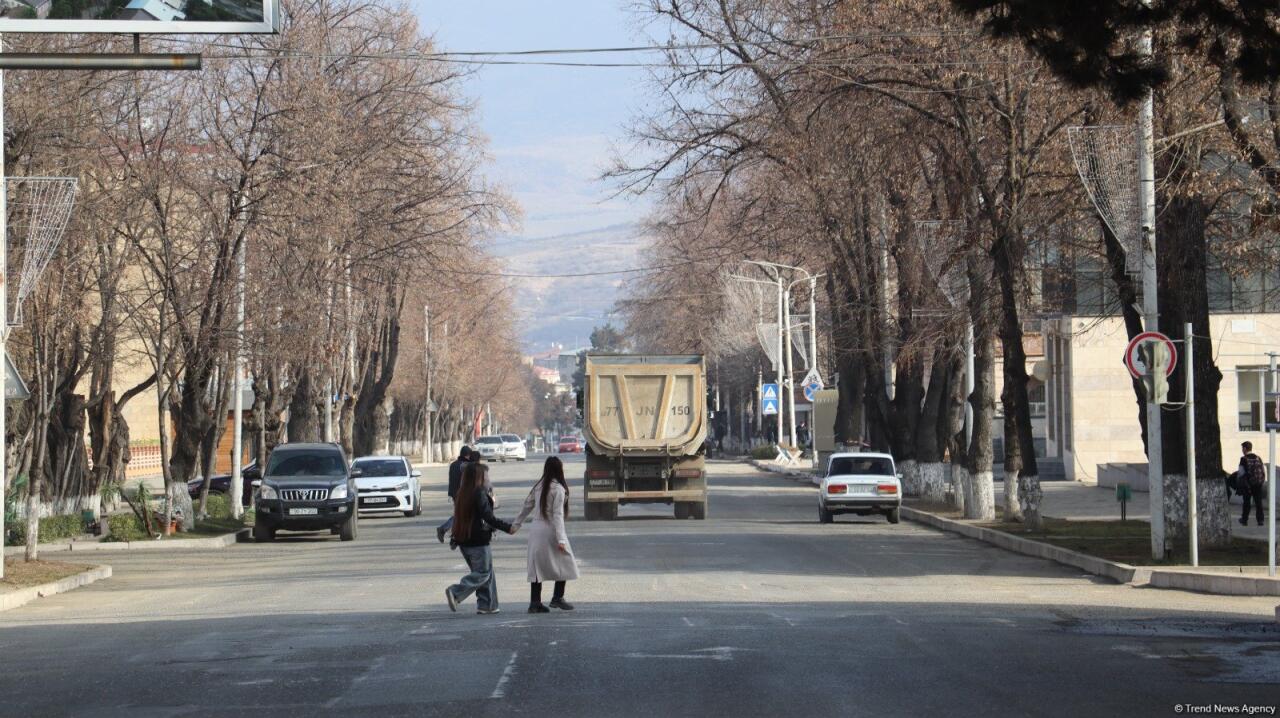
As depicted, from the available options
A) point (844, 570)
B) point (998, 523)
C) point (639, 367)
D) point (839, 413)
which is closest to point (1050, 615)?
point (844, 570)

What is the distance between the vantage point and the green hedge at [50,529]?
29.0 metres

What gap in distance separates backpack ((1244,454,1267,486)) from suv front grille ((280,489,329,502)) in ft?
58.8

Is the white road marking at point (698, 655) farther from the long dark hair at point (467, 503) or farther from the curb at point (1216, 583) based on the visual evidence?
the curb at point (1216, 583)

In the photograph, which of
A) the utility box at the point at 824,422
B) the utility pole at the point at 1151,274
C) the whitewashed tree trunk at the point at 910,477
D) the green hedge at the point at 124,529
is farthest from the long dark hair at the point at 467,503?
the utility box at the point at 824,422

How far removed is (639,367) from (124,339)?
35.2ft

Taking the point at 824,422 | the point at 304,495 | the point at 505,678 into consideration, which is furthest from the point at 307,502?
the point at 824,422

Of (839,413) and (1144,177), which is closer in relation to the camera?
(1144,177)

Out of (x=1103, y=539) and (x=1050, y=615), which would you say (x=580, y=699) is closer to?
(x=1050, y=615)

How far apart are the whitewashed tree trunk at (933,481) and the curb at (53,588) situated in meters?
22.1

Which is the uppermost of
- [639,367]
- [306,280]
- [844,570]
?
[306,280]

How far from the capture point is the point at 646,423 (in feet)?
115

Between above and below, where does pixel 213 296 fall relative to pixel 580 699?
above

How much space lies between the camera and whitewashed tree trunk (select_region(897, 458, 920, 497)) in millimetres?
42416

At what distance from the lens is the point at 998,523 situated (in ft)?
104
